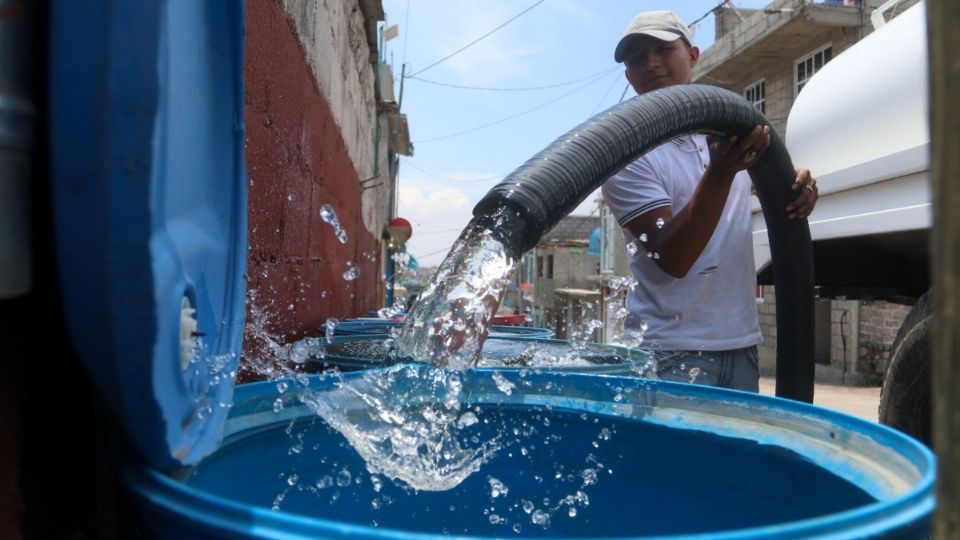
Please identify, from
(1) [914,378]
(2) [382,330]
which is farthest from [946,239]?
(2) [382,330]

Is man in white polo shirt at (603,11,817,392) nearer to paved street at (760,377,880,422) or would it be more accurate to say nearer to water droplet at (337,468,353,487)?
water droplet at (337,468,353,487)

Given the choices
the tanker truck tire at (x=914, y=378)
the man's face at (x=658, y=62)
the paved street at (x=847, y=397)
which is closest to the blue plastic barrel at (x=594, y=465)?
the man's face at (x=658, y=62)

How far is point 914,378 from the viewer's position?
2418 millimetres

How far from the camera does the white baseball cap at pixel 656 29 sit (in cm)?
232

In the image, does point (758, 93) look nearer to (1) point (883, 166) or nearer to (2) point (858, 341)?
(2) point (858, 341)

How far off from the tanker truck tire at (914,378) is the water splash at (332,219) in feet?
8.21

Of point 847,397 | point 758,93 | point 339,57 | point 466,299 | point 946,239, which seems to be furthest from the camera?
point 758,93

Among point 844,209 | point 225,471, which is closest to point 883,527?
point 225,471

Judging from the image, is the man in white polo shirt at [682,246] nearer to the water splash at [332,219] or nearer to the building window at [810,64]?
the water splash at [332,219]

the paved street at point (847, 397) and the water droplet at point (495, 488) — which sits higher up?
the water droplet at point (495, 488)

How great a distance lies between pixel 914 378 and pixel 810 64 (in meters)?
13.6

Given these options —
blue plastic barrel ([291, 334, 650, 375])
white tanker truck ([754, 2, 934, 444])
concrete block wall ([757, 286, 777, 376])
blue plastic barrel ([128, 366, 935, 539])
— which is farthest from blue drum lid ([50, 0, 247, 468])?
concrete block wall ([757, 286, 777, 376])

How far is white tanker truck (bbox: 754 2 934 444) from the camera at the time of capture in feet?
7.10

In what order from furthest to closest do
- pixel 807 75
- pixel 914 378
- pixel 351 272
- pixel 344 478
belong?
pixel 807 75 < pixel 351 272 < pixel 914 378 < pixel 344 478
